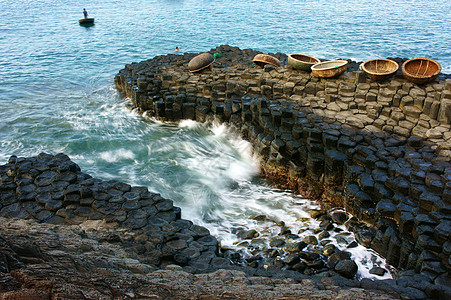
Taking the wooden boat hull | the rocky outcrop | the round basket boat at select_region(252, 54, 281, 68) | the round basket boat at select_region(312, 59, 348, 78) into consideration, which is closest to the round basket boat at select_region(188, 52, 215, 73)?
the round basket boat at select_region(252, 54, 281, 68)

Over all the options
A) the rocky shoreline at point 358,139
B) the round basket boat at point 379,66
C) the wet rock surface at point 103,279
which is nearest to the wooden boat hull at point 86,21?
the rocky shoreline at point 358,139

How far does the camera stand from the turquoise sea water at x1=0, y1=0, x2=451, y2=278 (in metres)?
10.2

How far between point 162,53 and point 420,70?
712 inches

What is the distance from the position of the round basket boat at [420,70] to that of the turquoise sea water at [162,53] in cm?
460

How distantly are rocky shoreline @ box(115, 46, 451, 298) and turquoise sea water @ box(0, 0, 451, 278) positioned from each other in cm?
86

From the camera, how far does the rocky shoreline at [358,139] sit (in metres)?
6.77

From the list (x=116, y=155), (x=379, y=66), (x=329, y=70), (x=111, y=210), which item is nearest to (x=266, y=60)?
(x=329, y=70)

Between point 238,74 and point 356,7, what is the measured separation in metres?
29.4

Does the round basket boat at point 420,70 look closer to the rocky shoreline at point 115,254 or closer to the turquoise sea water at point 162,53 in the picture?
the turquoise sea water at point 162,53

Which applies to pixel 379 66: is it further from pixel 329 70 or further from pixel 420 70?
pixel 329 70

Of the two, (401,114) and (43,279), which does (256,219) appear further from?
(43,279)

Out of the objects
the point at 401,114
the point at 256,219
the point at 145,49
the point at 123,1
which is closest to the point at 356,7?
the point at 145,49

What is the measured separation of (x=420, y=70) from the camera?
10.4 m

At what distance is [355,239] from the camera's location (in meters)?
7.70
